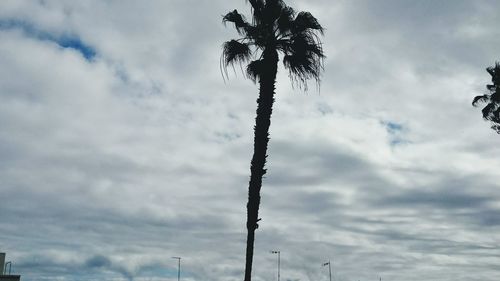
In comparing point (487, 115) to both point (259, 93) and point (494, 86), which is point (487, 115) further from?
point (259, 93)

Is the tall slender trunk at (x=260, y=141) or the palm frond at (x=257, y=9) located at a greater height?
the palm frond at (x=257, y=9)

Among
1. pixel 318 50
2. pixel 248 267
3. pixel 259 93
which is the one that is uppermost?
pixel 318 50

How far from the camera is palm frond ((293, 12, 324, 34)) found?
24719 mm

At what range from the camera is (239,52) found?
25016mm

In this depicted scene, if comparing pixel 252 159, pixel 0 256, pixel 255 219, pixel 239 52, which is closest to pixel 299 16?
pixel 239 52

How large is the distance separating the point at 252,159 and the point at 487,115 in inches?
861

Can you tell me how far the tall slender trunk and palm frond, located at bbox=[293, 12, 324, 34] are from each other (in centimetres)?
154

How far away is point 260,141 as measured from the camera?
23453mm

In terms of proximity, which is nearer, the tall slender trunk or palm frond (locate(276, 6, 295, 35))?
the tall slender trunk

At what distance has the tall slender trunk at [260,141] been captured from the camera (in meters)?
22.2

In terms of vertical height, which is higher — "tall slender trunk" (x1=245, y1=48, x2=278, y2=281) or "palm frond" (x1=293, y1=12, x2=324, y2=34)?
"palm frond" (x1=293, y1=12, x2=324, y2=34)

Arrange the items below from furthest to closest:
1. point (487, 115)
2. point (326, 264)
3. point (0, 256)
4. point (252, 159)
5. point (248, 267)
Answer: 1. point (326, 264)
2. point (0, 256)
3. point (487, 115)
4. point (252, 159)
5. point (248, 267)

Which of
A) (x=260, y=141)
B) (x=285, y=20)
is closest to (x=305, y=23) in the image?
(x=285, y=20)

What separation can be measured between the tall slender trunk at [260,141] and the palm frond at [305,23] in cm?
154
